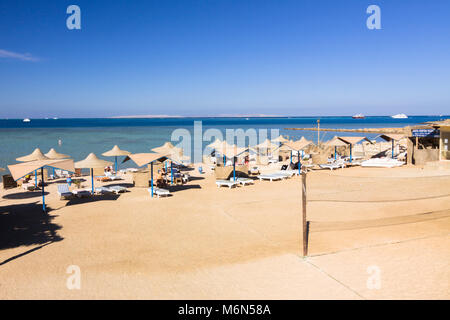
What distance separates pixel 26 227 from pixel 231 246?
5.75 m

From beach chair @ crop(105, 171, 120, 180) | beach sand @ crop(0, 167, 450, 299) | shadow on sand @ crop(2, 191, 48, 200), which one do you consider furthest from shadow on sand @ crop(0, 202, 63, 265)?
beach chair @ crop(105, 171, 120, 180)

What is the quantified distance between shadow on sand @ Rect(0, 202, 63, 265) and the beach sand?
0.03 m

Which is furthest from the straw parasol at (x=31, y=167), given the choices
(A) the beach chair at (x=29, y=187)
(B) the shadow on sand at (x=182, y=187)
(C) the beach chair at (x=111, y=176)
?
(C) the beach chair at (x=111, y=176)

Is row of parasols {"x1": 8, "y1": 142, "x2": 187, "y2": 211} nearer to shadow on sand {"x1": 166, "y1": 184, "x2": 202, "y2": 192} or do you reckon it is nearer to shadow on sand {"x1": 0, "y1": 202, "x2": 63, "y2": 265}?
shadow on sand {"x1": 0, "y1": 202, "x2": 63, "y2": 265}

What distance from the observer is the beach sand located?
5223 mm

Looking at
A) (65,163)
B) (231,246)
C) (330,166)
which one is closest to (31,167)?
(65,163)

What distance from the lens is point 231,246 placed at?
724cm

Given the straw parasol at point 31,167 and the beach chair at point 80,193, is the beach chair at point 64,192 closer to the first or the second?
the beach chair at point 80,193

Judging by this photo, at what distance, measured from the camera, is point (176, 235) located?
8.05m

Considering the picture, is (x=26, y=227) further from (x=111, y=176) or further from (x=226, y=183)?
(x=111, y=176)
